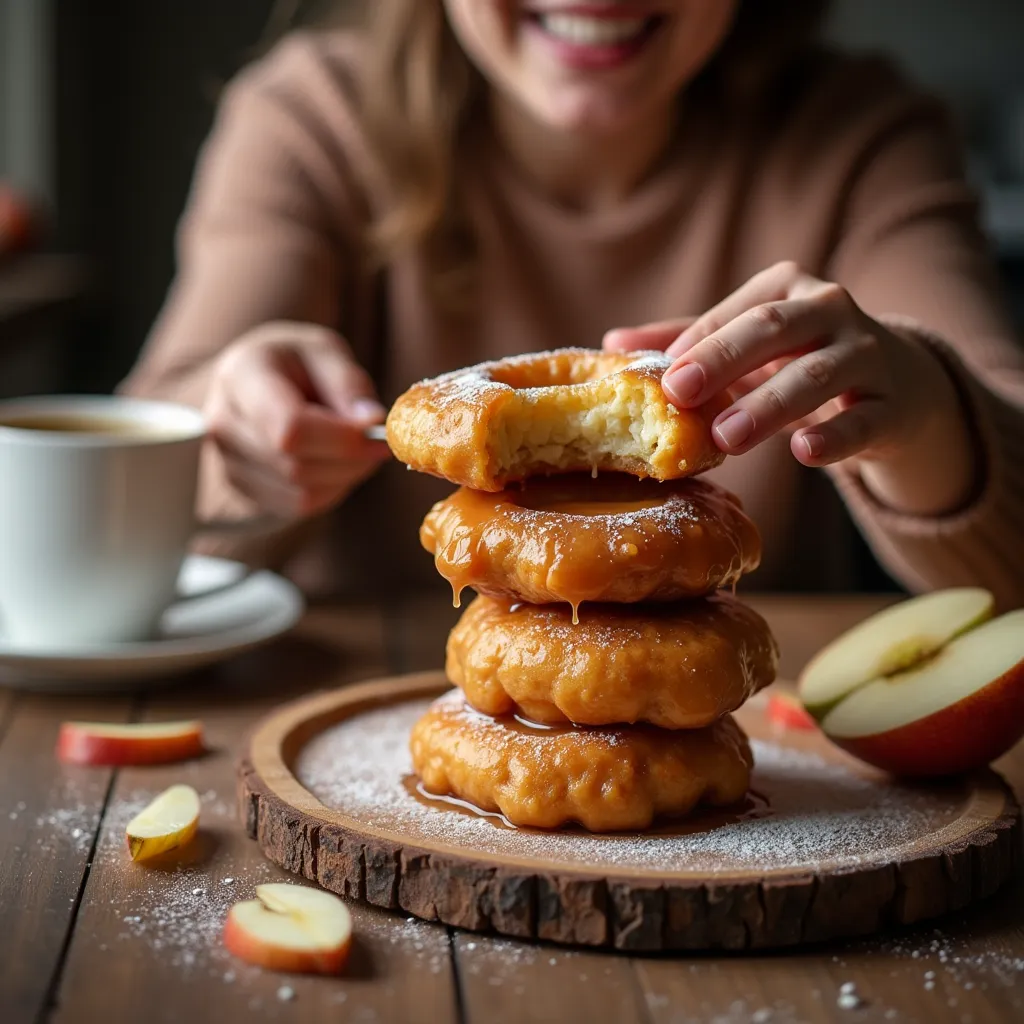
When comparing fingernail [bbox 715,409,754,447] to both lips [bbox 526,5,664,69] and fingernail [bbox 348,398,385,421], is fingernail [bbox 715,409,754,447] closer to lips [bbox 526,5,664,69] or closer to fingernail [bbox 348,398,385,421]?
fingernail [bbox 348,398,385,421]

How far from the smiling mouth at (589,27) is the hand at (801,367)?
2.78 ft

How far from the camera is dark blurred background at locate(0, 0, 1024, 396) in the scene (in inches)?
170

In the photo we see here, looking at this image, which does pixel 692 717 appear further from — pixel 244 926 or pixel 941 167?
pixel 941 167

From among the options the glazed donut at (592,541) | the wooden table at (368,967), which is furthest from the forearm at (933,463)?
the wooden table at (368,967)

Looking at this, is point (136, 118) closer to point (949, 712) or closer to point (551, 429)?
point (551, 429)

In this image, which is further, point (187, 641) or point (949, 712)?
point (187, 641)

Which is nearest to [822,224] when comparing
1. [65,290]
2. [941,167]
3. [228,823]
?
[941,167]

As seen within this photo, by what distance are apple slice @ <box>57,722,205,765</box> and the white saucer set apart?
0.43ft

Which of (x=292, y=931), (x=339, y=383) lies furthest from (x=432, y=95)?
(x=292, y=931)

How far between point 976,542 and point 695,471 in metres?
0.67

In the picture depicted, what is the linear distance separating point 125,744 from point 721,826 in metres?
0.57

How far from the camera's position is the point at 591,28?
1.97 m

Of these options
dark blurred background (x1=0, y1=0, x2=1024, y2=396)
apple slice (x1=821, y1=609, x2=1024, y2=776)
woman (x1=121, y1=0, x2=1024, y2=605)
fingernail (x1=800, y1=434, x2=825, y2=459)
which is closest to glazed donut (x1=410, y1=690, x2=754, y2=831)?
apple slice (x1=821, y1=609, x2=1024, y2=776)

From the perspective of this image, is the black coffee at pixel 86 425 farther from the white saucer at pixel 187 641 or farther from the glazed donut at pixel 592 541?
the glazed donut at pixel 592 541
